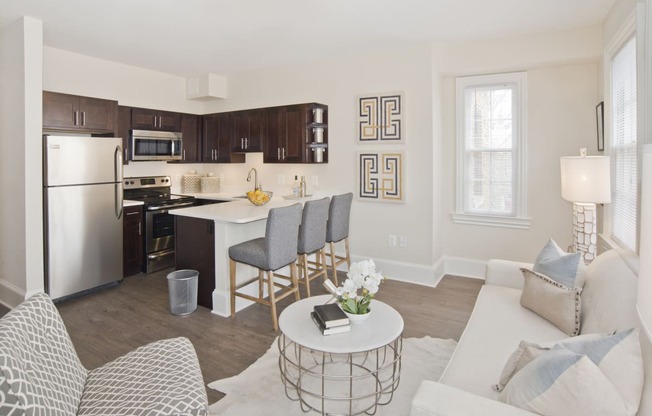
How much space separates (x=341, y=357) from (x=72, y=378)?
170 centimetres

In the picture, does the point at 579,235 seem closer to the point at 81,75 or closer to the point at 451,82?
the point at 451,82

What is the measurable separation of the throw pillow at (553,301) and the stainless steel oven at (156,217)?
4025mm

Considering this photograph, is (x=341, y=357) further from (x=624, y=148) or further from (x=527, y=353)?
(x=624, y=148)

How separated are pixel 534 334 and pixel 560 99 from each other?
2.94 metres

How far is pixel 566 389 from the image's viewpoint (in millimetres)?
1148

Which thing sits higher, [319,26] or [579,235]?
[319,26]

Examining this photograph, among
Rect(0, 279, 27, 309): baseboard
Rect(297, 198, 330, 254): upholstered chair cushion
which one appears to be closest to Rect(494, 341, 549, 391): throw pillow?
Rect(297, 198, 330, 254): upholstered chair cushion

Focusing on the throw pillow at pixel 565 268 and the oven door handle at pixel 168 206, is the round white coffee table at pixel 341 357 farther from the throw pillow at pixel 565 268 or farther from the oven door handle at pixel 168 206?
the oven door handle at pixel 168 206

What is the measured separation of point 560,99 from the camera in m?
3.99

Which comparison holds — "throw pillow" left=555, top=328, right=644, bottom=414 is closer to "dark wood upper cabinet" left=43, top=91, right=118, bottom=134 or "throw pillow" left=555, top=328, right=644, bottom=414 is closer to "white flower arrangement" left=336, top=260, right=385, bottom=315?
"white flower arrangement" left=336, top=260, right=385, bottom=315

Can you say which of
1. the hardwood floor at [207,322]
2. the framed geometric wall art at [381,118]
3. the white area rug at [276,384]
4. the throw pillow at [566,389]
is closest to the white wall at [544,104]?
the framed geometric wall art at [381,118]

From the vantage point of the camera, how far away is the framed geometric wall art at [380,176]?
4438 mm

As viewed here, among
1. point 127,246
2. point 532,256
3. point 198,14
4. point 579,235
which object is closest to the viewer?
point 579,235

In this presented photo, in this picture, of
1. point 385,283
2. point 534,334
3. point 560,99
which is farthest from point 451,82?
point 534,334
